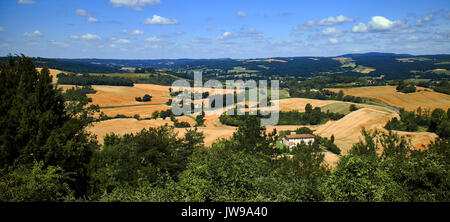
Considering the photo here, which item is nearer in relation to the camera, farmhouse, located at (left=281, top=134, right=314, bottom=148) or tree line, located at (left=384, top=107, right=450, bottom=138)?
tree line, located at (left=384, top=107, right=450, bottom=138)

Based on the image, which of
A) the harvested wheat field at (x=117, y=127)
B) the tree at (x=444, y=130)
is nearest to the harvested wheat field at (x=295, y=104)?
the tree at (x=444, y=130)

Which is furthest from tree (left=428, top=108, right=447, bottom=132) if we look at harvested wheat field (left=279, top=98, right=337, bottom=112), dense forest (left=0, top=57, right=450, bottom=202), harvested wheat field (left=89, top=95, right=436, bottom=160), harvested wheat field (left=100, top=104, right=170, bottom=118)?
harvested wheat field (left=100, top=104, right=170, bottom=118)

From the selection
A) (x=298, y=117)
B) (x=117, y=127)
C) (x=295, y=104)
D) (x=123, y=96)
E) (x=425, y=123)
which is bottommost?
(x=298, y=117)

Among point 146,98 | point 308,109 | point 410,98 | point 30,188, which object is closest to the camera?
point 30,188

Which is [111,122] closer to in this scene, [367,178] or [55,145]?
[55,145]

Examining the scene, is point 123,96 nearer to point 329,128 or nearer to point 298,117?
point 298,117

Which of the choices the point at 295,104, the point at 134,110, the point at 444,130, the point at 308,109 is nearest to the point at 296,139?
the point at 444,130

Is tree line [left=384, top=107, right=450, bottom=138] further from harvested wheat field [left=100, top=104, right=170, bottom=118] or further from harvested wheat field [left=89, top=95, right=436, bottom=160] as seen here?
harvested wheat field [left=100, top=104, right=170, bottom=118]

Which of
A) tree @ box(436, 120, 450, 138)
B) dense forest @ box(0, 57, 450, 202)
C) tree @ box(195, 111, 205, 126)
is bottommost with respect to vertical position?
tree @ box(195, 111, 205, 126)

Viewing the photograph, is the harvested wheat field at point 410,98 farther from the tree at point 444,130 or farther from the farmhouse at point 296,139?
the farmhouse at point 296,139

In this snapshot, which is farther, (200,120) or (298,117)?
(298,117)
